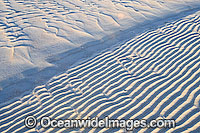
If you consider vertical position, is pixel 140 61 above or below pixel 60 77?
above

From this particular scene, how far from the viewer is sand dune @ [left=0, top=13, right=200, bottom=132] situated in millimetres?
3014

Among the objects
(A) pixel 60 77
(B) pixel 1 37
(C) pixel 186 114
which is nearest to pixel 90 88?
(A) pixel 60 77

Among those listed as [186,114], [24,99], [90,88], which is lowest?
[24,99]

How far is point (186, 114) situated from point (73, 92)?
6.51 feet

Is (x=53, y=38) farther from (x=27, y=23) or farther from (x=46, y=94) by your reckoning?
(x=46, y=94)

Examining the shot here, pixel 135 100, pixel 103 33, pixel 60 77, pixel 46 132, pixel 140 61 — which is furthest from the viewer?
pixel 103 33

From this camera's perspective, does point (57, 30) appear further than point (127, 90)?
Yes

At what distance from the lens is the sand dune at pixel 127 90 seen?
3.01 meters

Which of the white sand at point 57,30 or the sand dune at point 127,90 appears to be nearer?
the sand dune at point 127,90

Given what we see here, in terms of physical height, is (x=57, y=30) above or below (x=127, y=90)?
above

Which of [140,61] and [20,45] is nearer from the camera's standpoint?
[140,61]

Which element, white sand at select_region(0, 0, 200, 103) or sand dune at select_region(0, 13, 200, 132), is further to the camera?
white sand at select_region(0, 0, 200, 103)

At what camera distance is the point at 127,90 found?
3.53 meters

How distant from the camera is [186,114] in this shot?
9.67ft
